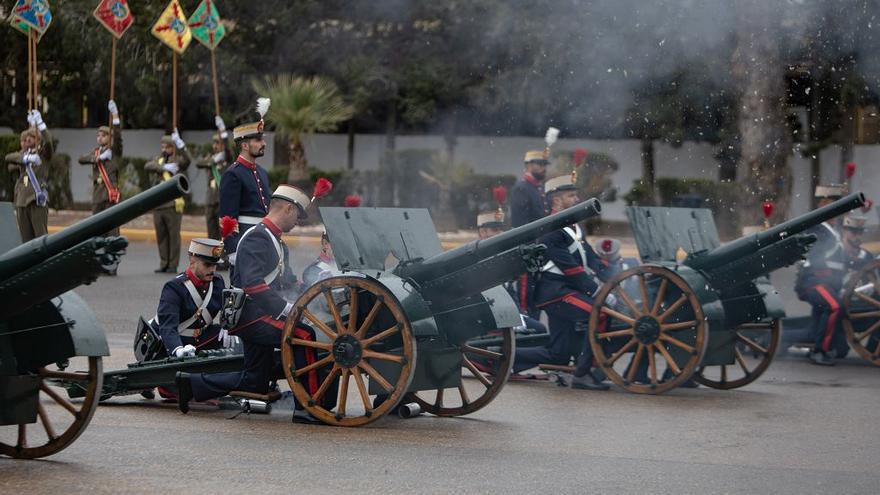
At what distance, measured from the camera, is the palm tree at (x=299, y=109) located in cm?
2377

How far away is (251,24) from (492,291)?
1686cm

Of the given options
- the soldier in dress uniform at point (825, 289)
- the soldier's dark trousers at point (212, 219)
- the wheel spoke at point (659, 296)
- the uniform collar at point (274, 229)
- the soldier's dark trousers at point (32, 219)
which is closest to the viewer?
the uniform collar at point (274, 229)

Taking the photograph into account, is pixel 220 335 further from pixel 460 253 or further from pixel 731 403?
pixel 731 403

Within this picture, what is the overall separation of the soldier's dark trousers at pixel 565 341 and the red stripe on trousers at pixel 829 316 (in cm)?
237

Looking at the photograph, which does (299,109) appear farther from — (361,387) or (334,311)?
(361,387)

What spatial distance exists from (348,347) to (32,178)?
9.75 meters

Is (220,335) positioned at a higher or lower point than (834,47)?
lower

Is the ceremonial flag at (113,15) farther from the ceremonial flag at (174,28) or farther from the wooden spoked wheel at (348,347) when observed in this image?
the wooden spoked wheel at (348,347)

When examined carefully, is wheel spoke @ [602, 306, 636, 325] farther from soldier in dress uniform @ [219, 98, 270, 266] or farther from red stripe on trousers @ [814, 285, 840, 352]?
red stripe on trousers @ [814, 285, 840, 352]

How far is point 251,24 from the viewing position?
24875 millimetres

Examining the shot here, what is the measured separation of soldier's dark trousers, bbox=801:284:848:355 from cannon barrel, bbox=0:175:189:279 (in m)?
6.68

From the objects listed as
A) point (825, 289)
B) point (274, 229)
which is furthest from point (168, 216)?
point (274, 229)

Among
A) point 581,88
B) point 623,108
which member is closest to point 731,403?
point 581,88

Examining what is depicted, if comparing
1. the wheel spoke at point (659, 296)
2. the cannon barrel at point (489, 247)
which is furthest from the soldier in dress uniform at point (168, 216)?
the cannon barrel at point (489, 247)
